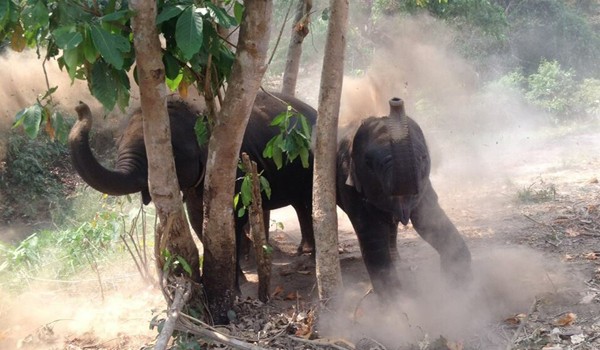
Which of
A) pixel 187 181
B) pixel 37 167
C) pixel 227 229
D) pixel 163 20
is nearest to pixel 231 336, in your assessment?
pixel 227 229

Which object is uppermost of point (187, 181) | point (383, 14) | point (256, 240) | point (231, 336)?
point (383, 14)

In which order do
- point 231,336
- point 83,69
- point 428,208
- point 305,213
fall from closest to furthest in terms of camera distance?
point 83,69
point 231,336
point 428,208
point 305,213

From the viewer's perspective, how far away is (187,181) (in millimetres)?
6668

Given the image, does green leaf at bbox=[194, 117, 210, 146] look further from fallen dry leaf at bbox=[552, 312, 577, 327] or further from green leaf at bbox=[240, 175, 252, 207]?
fallen dry leaf at bbox=[552, 312, 577, 327]

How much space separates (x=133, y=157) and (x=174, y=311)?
1.88m

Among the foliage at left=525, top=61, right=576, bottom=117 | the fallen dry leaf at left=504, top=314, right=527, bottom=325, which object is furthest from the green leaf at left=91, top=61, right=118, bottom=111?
the foliage at left=525, top=61, right=576, bottom=117

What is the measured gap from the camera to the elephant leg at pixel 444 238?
6.26 m

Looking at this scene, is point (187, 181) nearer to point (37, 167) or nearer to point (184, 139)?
point (184, 139)

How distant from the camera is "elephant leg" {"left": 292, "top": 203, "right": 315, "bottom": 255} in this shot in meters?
7.98

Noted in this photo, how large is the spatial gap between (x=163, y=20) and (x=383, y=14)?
1377cm

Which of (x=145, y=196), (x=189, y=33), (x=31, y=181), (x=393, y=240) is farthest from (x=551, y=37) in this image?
(x=189, y=33)

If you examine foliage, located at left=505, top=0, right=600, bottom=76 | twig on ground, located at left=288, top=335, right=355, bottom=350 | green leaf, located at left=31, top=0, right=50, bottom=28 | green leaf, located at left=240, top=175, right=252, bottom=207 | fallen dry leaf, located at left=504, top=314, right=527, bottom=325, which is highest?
foliage, located at left=505, top=0, right=600, bottom=76

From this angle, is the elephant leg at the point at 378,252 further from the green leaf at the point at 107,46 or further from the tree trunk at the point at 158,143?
the green leaf at the point at 107,46

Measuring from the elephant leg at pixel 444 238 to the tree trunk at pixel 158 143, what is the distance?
1983mm
